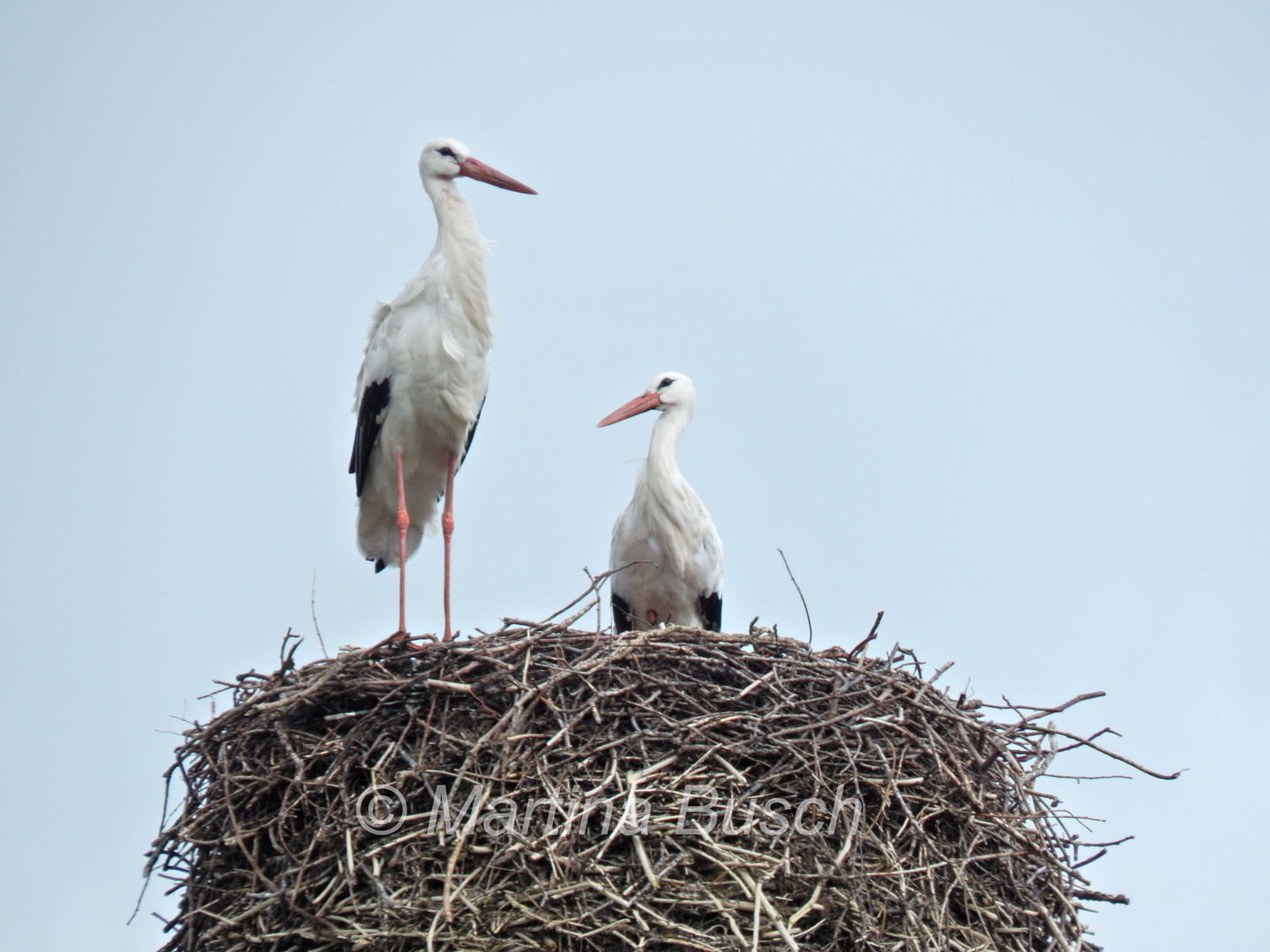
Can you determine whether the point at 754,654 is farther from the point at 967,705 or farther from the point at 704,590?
the point at 704,590

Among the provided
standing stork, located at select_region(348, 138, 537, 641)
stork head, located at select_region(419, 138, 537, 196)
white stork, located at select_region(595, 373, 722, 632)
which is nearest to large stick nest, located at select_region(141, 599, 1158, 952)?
standing stork, located at select_region(348, 138, 537, 641)

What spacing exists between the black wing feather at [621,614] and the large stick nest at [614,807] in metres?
1.71

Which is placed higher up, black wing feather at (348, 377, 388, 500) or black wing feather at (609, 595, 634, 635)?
black wing feather at (348, 377, 388, 500)

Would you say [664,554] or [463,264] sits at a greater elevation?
→ [463,264]

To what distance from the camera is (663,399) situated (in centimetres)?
677

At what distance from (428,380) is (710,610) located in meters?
→ 1.57

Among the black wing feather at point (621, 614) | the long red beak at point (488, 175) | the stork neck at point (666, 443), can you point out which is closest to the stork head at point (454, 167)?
the long red beak at point (488, 175)

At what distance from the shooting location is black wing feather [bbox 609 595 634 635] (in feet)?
21.2

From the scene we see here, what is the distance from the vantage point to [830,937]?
4117mm

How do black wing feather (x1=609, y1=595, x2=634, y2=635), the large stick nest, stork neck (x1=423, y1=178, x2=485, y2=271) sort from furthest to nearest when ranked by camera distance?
black wing feather (x1=609, y1=595, x2=634, y2=635)
stork neck (x1=423, y1=178, x2=485, y2=271)
the large stick nest

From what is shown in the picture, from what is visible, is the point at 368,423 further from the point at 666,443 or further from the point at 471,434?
the point at 666,443

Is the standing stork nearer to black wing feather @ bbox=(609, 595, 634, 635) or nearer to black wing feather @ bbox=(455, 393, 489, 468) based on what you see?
black wing feather @ bbox=(455, 393, 489, 468)

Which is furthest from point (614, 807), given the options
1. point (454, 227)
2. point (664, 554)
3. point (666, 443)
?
point (454, 227)

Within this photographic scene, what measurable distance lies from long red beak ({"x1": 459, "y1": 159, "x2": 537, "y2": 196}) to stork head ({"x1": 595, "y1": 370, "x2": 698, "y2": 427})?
41.9 inches
